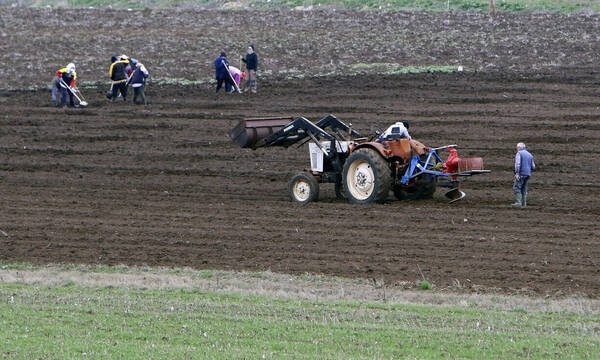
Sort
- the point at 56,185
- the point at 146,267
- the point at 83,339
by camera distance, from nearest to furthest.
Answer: the point at 83,339
the point at 146,267
the point at 56,185

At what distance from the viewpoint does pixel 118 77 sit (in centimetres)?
3312

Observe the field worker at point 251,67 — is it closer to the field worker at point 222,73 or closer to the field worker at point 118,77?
the field worker at point 222,73

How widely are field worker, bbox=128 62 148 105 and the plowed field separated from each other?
0.66 m

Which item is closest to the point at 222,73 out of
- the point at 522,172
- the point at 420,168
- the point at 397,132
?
the point at 397,132

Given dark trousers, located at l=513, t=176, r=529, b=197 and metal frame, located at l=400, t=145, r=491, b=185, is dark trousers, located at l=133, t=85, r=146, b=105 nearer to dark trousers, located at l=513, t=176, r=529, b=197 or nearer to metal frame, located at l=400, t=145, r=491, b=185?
metal frame, located at l=400, t=145, r=491, b=185

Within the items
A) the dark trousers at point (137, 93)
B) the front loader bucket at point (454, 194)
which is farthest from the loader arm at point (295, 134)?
the dark trousers at point (137, 93)

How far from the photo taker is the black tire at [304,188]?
21703mm

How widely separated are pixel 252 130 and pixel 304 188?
4.89 ft

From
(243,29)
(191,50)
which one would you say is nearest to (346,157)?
(191,50)

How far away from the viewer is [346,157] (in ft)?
71.2

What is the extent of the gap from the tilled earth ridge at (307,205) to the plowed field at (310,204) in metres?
0.05

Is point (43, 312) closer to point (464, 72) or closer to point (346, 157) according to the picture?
point (346, 157)

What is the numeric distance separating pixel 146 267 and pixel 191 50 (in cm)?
2521

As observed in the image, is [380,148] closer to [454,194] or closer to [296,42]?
[454,194]
